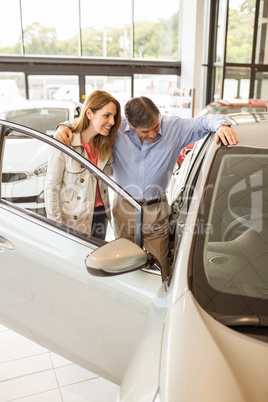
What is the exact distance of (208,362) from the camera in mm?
1041

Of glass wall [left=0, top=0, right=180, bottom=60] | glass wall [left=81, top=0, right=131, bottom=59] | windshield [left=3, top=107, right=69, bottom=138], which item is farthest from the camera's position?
glass wall [left=81, top=0, right=131, bottom=59]

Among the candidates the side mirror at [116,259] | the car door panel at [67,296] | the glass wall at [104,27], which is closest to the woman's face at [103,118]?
the car door panel at [67,296]

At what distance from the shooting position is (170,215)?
2211 millimetres

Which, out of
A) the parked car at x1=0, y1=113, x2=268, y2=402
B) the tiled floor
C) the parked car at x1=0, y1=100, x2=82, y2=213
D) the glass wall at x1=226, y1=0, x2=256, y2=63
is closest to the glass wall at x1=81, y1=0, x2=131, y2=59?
the glass wall at x1=226, y1=0, x2=256, y2=63

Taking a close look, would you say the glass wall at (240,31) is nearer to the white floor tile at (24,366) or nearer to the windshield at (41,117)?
the windshield at (41,117)

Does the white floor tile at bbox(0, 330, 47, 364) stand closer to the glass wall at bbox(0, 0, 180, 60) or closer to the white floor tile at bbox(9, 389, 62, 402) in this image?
the white floor tile at bbox(9, 389, 62, 402)

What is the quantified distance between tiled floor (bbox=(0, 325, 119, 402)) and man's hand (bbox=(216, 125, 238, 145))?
130 centimetres

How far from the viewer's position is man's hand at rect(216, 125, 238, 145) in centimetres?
159

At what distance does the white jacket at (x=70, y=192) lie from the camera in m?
1.83

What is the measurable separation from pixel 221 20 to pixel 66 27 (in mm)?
3746

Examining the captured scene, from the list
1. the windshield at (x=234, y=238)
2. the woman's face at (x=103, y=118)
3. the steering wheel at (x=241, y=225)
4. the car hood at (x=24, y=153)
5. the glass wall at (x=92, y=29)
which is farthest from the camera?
the glass wall at (x=92, y=29)

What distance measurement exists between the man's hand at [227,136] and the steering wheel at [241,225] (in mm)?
295

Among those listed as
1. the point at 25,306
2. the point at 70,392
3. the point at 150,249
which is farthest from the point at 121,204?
the point at 70,392

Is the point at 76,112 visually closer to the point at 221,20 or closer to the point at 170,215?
the point at 170,215
